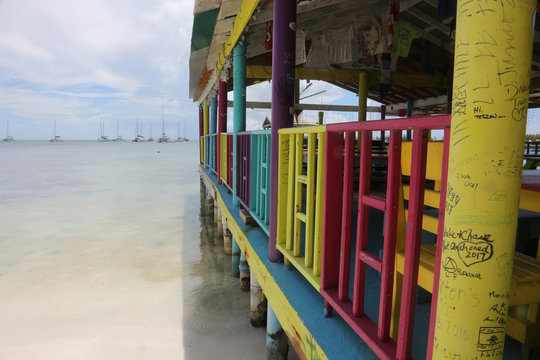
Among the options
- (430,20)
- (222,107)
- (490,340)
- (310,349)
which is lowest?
(310,349)

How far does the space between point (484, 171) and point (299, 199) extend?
5.20ft

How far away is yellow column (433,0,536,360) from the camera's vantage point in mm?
884

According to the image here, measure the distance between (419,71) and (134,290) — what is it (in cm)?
842

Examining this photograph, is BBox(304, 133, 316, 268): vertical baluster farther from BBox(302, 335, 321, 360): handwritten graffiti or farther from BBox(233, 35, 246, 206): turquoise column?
BBox(233, 35, 246, 206): turquoise column

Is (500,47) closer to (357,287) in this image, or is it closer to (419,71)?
(357,287)

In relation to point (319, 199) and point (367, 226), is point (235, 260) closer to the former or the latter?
point (319, 199)

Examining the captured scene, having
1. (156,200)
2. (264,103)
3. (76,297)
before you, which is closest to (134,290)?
(76,297)

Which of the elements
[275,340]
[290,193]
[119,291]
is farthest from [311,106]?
[290,193]

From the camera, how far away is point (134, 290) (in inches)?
231

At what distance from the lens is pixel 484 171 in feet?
3.04

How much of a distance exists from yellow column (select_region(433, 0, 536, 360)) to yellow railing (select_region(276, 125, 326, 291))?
3.18ft

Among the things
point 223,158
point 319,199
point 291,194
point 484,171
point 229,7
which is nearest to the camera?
point 484,171

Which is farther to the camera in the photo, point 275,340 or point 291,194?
point 275,340

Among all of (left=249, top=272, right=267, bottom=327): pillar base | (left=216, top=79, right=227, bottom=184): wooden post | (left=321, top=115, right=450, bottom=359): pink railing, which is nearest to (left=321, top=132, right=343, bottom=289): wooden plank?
(left=321, top=115, right=450, bottom=359): pink railing
